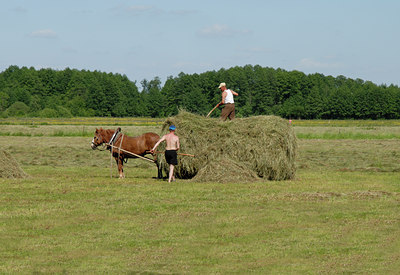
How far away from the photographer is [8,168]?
69.9 ft

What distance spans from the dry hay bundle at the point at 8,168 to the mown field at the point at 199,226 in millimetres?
642

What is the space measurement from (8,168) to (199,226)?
38.1 ft

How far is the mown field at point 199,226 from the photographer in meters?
9.22

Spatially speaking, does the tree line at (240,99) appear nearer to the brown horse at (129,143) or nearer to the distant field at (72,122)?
the distant field at (72,122)

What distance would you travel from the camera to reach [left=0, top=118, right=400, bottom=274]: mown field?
9.22 meters

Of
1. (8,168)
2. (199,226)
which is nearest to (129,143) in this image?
(8,168)

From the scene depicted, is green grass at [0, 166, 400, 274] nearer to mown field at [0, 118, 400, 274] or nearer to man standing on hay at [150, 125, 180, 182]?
mown field at [0, 118, 400, 274]

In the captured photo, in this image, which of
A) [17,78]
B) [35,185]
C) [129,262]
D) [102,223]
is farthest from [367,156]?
[17,78]

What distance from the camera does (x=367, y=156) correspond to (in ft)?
109

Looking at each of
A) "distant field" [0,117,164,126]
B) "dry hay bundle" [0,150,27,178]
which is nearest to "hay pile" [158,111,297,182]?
"dry hay bundle" [0,150,27,178]

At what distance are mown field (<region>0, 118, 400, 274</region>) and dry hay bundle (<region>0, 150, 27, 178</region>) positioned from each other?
64 cm

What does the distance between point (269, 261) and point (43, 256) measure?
12.2ft

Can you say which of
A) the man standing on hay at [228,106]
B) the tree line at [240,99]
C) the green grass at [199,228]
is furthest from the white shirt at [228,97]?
the tree line at [240,99]

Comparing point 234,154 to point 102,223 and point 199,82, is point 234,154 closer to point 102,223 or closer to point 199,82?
point 102,223
